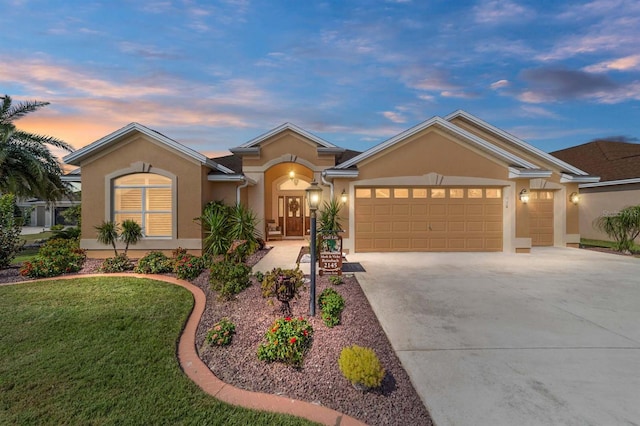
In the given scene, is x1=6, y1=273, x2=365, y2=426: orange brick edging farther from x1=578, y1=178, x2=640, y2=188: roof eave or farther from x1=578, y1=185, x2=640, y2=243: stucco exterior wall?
x1=578, y1=178, x2=640, y2=188: roof eave

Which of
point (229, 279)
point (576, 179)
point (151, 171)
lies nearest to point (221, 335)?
point (229, 279)

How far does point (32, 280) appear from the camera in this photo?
768 centimetres

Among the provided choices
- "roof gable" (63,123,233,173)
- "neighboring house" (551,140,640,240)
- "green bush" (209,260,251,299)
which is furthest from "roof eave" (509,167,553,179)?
"roof gable" (63,123,233,173)

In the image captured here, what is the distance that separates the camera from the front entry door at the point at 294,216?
17.5 m

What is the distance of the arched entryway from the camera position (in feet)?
55.3

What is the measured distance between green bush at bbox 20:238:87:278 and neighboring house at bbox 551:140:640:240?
22.8m

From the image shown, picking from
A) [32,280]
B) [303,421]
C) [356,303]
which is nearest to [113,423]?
[303,421]

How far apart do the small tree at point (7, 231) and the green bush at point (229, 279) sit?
23.7ft

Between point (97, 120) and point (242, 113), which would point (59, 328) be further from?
point (242, 113)

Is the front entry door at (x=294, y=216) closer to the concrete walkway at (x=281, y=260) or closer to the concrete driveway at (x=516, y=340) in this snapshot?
the concrete walkway at (x=281, y=260)

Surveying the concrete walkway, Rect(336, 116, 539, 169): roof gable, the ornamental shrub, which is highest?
Rect(336, 116, 539, 169): roof gable

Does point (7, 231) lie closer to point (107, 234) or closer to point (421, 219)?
point (107, 234)

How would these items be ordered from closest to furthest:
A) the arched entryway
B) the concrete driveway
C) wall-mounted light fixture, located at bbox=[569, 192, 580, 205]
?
the concrete driveway, wall-mounted light fixture, located at bbox=[569, 192, 580, 205], the arched entryway

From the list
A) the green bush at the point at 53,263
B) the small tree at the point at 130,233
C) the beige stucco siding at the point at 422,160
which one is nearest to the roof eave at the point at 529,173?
the beige stucco siding at the point at 422,160
